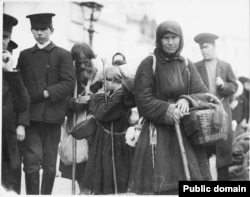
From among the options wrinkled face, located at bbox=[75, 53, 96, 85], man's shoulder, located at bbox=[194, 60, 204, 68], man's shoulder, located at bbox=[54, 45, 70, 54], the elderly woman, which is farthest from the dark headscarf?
man's shoulder, located at bbox=[54, 45, 70, 54]

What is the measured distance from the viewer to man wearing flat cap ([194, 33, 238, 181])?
6.79 metres

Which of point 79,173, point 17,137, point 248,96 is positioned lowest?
point 79,173

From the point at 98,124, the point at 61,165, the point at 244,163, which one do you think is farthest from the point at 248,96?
the point at 61,165

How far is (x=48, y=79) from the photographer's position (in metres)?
6.83

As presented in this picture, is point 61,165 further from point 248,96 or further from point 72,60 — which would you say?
point 248,96

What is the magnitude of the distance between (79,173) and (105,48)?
147 centimetres

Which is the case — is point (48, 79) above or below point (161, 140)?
above

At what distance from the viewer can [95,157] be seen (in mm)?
6602

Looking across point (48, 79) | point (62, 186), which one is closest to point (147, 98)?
point (48, 79)

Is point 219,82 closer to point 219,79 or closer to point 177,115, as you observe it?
point 219,79

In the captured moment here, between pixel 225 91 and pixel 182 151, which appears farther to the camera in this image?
pixel 225 91

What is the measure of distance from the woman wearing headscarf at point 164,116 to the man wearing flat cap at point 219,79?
45 centimetres

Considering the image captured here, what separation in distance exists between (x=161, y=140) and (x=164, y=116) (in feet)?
0.88

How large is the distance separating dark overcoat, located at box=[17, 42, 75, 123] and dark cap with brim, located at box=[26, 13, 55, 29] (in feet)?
0.79
